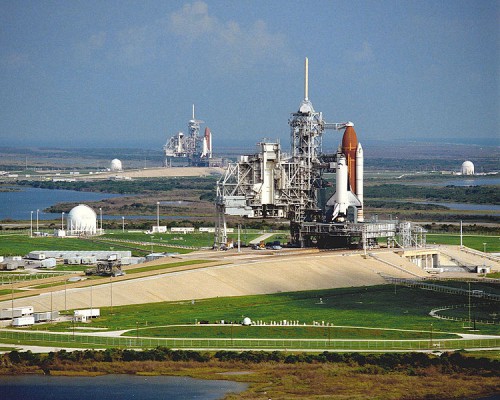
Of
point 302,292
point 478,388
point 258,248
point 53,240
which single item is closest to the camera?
point 478,388

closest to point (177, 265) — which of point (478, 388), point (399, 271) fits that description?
point (399, 271)

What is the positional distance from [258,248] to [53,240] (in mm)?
39012

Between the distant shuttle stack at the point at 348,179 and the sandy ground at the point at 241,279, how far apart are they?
22.6 feet

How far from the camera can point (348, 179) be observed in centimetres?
16212

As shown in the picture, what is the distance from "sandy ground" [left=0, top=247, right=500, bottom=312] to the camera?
4801 inches

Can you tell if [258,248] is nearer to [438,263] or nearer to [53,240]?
[438,263]

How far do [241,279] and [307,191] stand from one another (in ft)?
92.6

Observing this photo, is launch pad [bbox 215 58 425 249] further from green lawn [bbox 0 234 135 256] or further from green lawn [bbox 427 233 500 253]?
green lawn [bbox 0 234 135 256]

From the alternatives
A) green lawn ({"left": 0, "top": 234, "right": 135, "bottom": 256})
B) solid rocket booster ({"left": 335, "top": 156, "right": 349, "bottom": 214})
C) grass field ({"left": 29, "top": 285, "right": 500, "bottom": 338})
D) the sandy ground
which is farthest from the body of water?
green lawn ({"left": 0, "top": 234, "right": 135, "bottom": 256})

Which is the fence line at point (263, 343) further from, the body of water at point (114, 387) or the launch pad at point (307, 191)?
the launch pad at point (307, 191)

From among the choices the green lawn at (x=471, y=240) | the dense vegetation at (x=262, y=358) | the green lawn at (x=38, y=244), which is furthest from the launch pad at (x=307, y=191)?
the dense vegetation at (x=262, y=358)

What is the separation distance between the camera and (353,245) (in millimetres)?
158375

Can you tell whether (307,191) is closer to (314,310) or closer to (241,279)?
(241,279)

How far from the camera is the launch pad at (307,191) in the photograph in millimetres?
156375
